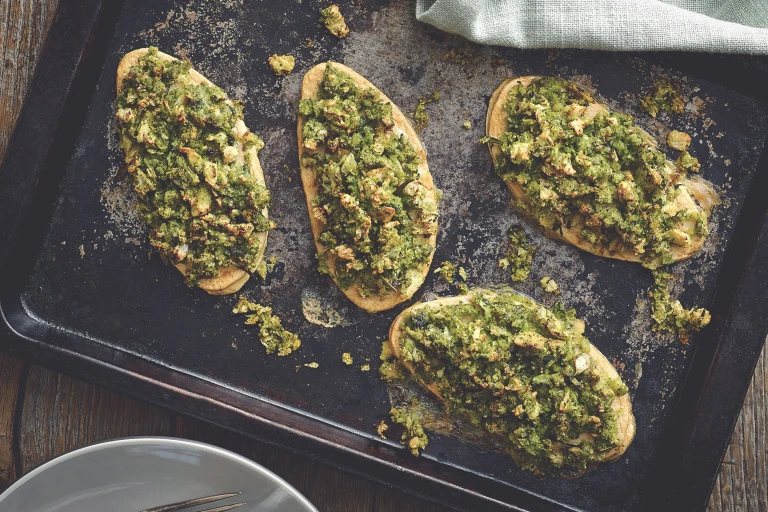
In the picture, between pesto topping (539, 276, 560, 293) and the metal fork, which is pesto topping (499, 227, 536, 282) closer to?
pesto topping (539, 276, 560, 293)

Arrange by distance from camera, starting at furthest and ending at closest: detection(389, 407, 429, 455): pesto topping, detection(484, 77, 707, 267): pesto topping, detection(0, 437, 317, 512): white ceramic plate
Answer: detection(389, 407, 429, 455): pesto topping → detection(484, 77, 707, 267): pesto topping → detection(0, 437, 317, 512): white ceramic plate

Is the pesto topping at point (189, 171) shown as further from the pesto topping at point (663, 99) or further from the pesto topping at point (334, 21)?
the pesto topping at point (663, 99)

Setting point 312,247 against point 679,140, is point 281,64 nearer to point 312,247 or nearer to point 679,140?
point 312,247

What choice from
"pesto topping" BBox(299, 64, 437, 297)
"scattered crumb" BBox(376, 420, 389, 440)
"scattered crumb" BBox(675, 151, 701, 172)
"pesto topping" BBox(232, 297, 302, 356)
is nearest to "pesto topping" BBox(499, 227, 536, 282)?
"pesto topping" BBox(299, 64, 437, 297)

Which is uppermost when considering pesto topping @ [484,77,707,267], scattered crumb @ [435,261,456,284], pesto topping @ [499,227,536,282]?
pesto topping @ [484,77,707,267]

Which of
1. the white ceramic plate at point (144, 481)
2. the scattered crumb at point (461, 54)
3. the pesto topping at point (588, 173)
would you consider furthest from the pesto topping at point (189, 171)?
the pesto topping at point (588, 173)

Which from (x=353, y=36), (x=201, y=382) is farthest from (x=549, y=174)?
(x=201, y=382)

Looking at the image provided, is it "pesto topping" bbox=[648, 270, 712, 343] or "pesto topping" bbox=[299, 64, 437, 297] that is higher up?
"pesto topping" bbox=[299, 64, 437, 297]
